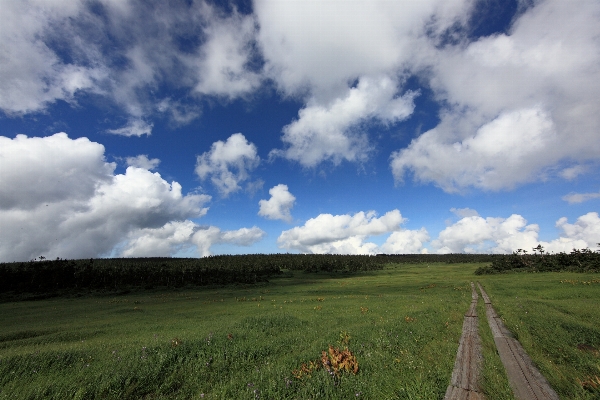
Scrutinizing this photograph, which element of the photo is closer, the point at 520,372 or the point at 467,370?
the point at 467,370

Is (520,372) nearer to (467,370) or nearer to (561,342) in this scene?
(467,370)

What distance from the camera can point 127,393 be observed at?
31.1 ft

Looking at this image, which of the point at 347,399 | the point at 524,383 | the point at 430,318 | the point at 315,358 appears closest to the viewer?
the point at 347,399

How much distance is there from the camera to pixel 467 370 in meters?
10.5

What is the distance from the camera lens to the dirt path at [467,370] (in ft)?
28.2

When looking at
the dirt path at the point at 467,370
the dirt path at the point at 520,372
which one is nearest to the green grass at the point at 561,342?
the dirt path at the point at 520,372

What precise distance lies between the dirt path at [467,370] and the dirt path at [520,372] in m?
0.97

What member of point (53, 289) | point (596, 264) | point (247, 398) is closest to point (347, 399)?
point (247, 398)

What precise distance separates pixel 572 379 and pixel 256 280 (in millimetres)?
110316

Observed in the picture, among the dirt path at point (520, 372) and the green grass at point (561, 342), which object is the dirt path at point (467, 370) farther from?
the green grass at point (561, 342)


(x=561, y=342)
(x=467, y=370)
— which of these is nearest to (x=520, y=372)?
(x=467, y=370)

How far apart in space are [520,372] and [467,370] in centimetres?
217

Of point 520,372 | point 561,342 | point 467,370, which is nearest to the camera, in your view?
point 467,370

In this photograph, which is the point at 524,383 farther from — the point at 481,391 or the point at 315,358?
the point at 315,358
